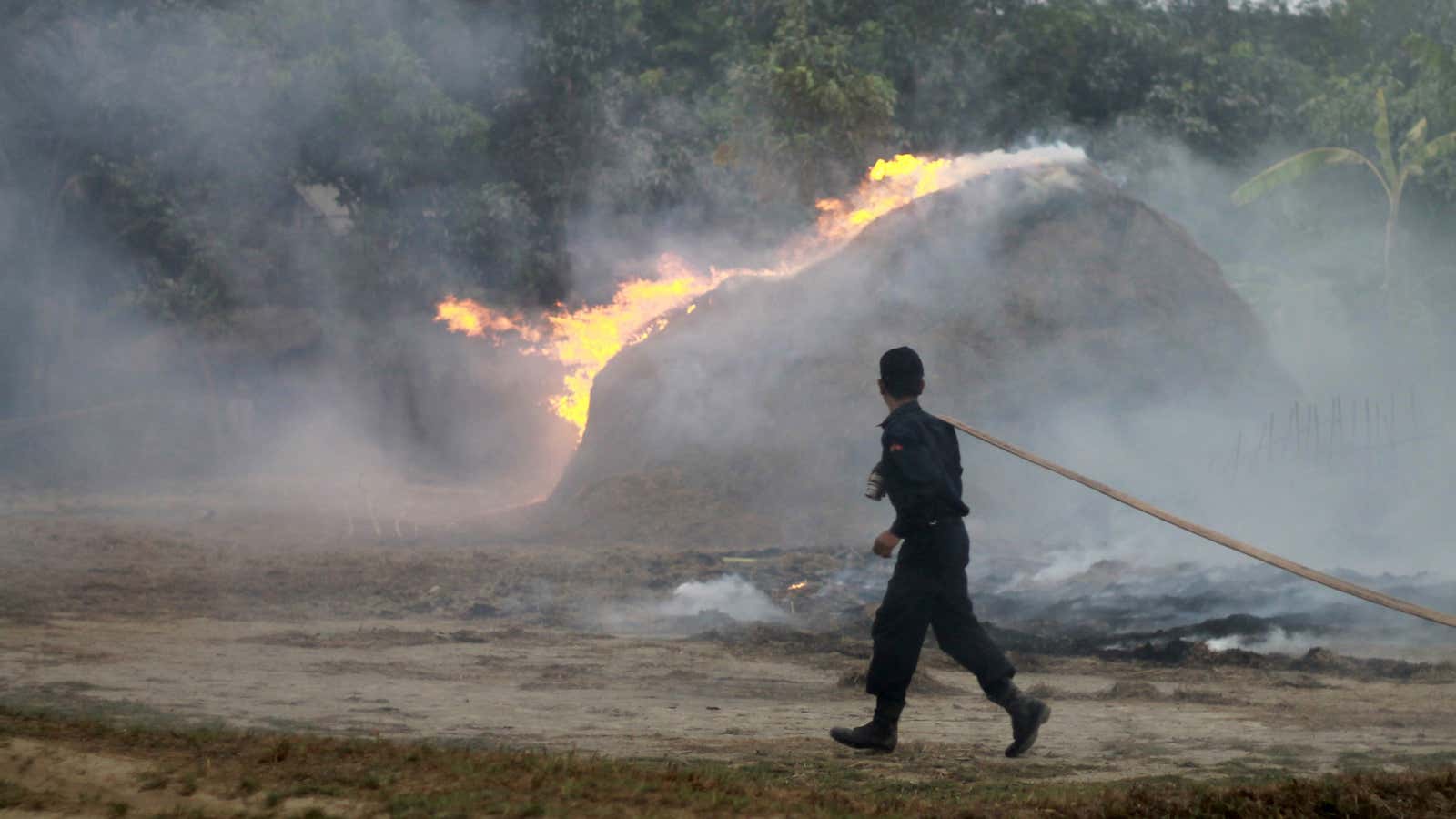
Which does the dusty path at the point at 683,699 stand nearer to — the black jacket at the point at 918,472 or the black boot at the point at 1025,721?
the black boot at the point at 1025,721

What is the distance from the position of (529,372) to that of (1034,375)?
32.2 feet

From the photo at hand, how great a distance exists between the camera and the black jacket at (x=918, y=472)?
21.8 feet

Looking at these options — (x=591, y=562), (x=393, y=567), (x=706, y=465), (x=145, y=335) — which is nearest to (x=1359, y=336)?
(x=706, y=465)

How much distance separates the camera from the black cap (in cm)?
698

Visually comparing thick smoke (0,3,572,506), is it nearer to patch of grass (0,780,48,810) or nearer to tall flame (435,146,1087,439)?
tall flame (435,146,1087,439)

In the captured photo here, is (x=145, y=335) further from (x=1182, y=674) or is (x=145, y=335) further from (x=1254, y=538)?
(x=1182, y=674)

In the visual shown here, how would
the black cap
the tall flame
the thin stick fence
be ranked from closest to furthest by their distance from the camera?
the black cap < the thin stick fence < the tall flame

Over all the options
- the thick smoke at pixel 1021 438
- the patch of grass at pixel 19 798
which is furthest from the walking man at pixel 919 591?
the thick smoke at pixel 1021 438

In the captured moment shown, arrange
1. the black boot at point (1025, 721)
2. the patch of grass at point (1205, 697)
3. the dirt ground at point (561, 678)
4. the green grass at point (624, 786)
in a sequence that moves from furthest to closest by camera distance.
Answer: the patch of grass at point (1205, 697), the dirt ground at point (561, 678), the black boot at point (1025, 721), the green grass at point (624, 786)

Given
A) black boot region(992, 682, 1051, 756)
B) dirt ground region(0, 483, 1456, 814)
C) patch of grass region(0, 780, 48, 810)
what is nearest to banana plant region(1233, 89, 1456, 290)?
dirt ground region(0, 483, 1456, 814)

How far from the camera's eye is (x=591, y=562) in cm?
1463

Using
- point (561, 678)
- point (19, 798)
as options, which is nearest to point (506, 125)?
point (561, 678)

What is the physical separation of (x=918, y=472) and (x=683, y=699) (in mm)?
2446

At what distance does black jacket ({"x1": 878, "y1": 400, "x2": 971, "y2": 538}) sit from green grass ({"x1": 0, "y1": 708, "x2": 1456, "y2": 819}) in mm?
1181
